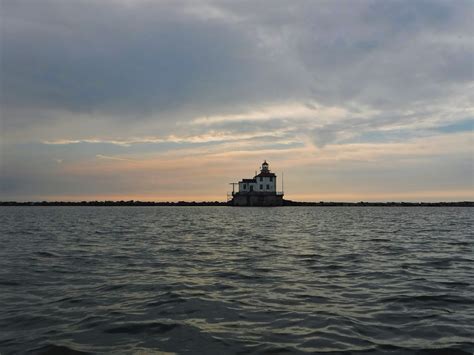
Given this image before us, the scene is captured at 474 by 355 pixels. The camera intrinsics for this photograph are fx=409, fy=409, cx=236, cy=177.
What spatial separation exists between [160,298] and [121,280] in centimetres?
268

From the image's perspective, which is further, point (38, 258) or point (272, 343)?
point (38, 258)

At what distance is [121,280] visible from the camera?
11.9 metres

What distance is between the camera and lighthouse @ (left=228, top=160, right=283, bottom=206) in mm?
104812

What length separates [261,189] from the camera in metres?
105

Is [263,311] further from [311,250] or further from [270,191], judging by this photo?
[270,191]

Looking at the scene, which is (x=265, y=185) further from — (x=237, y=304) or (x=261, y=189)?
(x=237, y=304)

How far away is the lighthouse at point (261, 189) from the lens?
10481 cm

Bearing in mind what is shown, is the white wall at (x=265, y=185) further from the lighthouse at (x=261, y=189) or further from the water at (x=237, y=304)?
the water at (x=237, y=304)

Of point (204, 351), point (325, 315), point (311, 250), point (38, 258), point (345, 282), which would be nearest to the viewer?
point (204, 351)

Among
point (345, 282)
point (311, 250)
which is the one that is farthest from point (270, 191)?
point (345, 282)

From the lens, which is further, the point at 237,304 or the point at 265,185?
the point at 265,185

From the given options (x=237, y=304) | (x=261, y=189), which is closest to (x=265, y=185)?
(x=261, y=189)

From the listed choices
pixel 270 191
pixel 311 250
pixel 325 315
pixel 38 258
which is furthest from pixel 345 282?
pixel 270 191

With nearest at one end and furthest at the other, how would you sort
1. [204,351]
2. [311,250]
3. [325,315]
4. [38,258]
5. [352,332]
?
[204,351] < [352,332] < [325,315] < [38,258] < [311,250]
